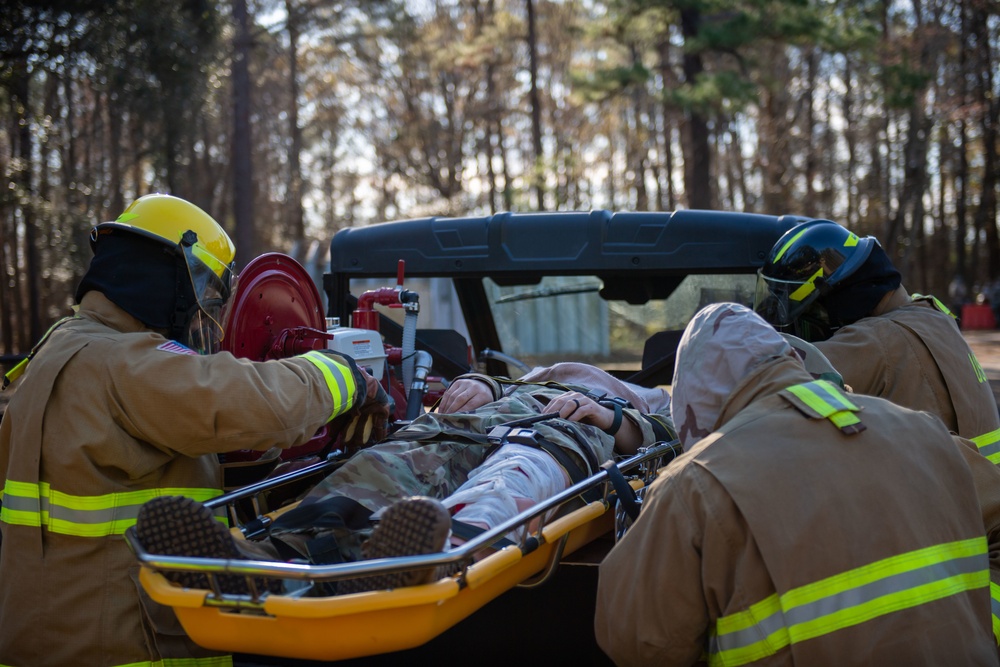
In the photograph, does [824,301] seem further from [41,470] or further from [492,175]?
[492,175]

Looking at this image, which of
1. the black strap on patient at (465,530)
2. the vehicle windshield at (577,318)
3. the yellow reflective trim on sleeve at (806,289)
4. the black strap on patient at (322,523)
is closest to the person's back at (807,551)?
the black strap on patient at (465,530)

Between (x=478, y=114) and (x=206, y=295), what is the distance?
32337mm

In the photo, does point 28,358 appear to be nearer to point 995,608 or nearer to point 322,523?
point 322,523

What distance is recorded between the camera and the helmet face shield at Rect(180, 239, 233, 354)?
311 cm

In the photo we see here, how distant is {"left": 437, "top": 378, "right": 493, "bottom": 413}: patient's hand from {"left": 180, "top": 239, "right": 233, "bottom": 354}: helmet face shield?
50.3 inches

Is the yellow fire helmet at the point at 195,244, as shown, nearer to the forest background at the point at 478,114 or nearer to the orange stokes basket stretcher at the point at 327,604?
the orange stokes basket stretcher at the point at 327,604

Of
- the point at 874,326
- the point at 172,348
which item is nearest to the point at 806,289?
the point at 874,326

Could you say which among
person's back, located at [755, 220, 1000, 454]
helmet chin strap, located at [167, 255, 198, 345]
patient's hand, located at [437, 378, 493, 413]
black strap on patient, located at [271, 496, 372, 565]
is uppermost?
helmet chin strap, located at [167, 255, 198, 345]

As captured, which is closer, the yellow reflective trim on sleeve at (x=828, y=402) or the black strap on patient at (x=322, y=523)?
the yellow reflective trim on sleeve at (x=828, y=402)

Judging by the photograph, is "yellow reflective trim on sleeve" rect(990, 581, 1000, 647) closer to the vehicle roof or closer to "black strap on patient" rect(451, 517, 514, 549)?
"black strap on patient" rect(451, 517, 514, 549)

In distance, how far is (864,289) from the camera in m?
3.99

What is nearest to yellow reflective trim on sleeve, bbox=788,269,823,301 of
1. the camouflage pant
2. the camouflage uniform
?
the camouflage uniform

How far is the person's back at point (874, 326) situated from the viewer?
3.66 metres

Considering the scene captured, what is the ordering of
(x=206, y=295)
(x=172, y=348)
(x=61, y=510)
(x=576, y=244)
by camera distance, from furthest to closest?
1. (x=576, y=244)
2. (x=206, y=295)
3. (x=172, y=348)
4. (x=61, y=510)
